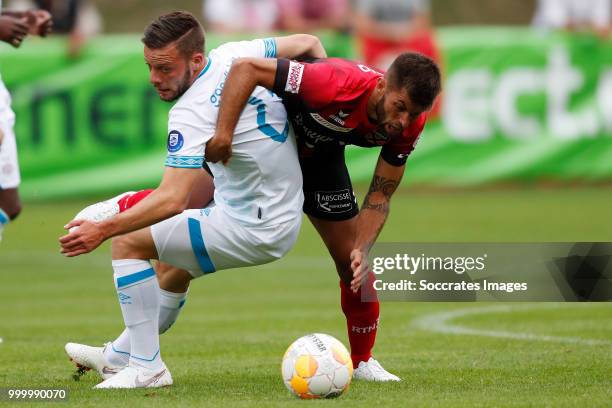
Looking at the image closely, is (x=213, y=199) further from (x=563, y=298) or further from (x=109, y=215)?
(x=563, y=298)

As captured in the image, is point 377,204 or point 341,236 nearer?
point 377,204

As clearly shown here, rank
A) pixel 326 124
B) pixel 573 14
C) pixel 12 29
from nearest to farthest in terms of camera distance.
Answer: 1. pixel 326 124
2. pixel 12 29
3. pixel 573 14

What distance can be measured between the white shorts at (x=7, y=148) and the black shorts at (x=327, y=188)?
312 centimetres

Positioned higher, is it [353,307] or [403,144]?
[403,144]

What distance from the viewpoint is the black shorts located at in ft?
25.6

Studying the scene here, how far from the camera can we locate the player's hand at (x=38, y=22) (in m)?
9.38

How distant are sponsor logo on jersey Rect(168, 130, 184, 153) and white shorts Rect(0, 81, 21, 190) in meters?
3.38

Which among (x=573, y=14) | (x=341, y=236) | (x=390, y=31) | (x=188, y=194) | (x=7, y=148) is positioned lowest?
(x=390, y=31)

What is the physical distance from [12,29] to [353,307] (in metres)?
3.24

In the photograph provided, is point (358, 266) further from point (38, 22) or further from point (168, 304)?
point (38, 22)

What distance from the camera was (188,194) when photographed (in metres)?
6.85

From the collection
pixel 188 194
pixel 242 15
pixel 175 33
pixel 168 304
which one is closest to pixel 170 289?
pixel 168 304

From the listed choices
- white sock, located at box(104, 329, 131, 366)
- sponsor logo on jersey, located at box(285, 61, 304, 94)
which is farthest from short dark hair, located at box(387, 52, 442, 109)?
white sock, located at box(104, 329, 131, 366)

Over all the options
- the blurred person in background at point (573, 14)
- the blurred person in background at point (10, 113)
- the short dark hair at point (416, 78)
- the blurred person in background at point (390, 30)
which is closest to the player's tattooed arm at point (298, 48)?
the short dark hair at point (416, 78)
